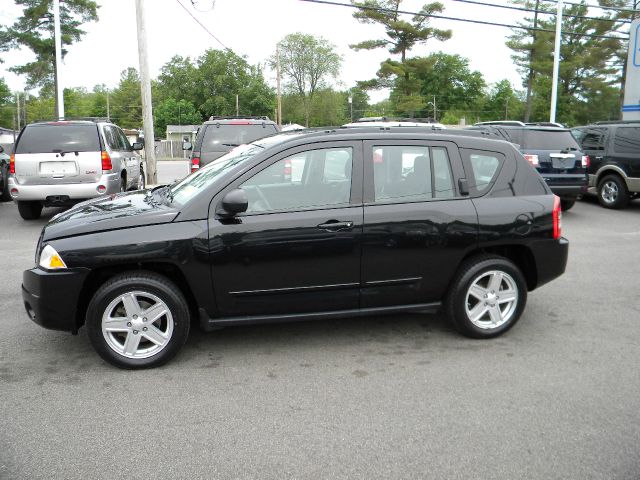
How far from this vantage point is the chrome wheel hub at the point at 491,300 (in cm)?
A: 489

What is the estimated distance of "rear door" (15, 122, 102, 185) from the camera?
33.9 feet

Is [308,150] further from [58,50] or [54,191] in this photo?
[58,50]

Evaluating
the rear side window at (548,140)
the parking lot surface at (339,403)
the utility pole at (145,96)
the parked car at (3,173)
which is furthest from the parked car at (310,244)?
the utility pole at (145,96)

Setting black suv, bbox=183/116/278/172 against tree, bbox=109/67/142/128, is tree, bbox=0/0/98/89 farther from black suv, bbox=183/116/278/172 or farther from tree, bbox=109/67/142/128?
tree, bbox=109/67/142/128

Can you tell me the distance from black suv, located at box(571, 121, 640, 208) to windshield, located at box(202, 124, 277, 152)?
729 cm

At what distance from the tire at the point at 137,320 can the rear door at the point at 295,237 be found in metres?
0.34

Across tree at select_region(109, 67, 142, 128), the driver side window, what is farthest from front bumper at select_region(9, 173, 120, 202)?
tree at select_region(109, 67, 142, 128)

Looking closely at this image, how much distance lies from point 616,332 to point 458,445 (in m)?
2.58

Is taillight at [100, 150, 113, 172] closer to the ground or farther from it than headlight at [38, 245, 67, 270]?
farther from it

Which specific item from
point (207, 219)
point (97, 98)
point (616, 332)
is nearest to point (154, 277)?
point (207, 219)

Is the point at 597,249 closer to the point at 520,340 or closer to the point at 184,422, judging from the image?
the point at 520,340

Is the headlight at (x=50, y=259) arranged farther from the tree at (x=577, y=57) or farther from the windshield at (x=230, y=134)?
the tree at (x=577, y=57)

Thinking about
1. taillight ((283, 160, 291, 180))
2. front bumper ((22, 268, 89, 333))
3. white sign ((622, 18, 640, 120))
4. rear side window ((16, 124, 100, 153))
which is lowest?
front bumper ((22, 268, 89, 333))

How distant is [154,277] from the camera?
429 cm
